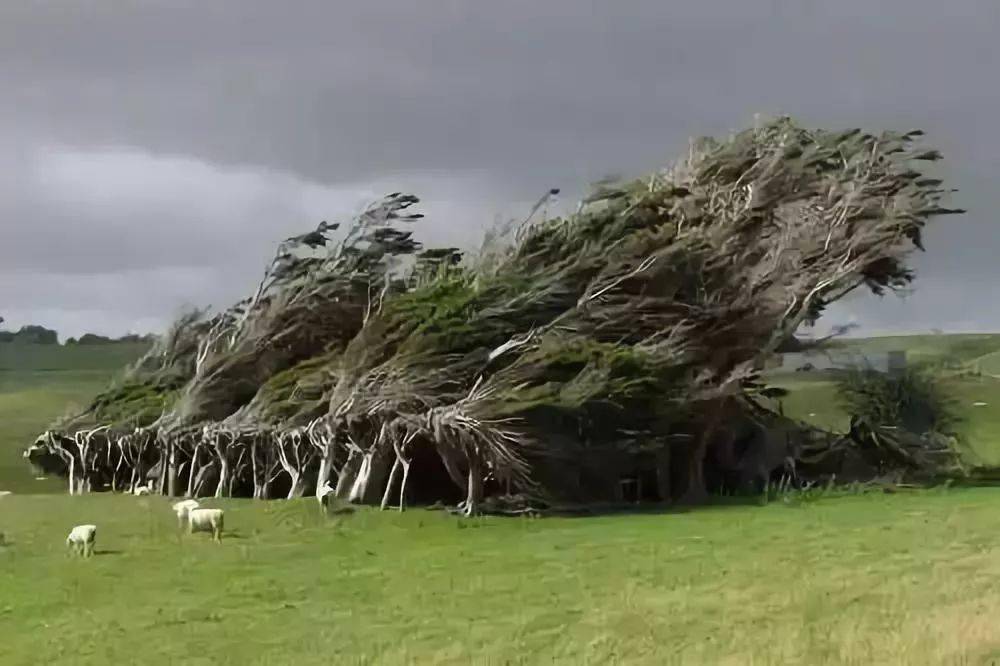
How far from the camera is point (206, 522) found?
18844 mm

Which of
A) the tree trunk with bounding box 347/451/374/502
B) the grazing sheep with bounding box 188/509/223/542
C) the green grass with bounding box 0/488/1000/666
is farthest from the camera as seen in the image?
the tree trunk with bounding box 347/451/374/502

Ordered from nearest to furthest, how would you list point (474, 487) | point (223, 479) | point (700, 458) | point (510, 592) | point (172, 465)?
point (510, 592) < point (474, 487) < point (700, 458) < point (223, 479) < point (172, 465)

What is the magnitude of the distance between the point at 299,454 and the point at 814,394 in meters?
20.1

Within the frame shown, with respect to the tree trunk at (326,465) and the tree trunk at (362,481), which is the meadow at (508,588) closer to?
the tree trunk at (362,481)

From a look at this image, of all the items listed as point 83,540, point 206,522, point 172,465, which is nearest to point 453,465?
point 206,522

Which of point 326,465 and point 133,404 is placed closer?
point 326,465

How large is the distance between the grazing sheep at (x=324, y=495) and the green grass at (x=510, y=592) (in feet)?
6.68

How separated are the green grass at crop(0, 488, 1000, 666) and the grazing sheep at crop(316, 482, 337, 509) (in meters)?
2.04

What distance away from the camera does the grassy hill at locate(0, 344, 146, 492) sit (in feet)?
121

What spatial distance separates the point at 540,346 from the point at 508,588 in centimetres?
1137

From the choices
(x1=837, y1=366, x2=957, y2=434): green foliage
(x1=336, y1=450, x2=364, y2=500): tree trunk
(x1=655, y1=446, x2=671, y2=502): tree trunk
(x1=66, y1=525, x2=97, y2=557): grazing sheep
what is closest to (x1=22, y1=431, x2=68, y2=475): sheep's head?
(x1=336, y1=450, x2=364, y2=500): tree trunk

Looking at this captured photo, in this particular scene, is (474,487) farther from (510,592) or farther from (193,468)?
(510,592)

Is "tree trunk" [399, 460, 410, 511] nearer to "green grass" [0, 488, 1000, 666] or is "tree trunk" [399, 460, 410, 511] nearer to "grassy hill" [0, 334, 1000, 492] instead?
"green grass" [0, 488, 1000, 666]

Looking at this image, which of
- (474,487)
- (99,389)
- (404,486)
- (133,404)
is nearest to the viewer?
(474,487)
